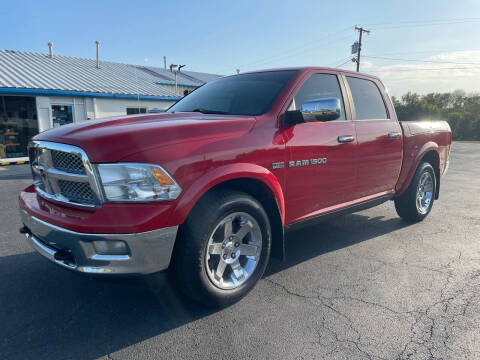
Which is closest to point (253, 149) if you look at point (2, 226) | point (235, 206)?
point (235, 206)

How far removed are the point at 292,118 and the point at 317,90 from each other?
78 cm

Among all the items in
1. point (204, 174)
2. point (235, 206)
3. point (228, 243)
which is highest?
point (204, 174)

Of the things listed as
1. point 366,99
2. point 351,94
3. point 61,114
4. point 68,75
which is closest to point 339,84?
point 351,94

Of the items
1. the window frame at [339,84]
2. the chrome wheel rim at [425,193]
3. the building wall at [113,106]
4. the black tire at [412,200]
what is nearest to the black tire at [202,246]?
the window frame at [339,84]

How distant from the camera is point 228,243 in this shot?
2.76m

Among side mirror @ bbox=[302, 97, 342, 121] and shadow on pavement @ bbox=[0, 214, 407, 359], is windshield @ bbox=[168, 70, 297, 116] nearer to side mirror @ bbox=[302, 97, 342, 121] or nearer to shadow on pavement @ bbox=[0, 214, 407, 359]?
side mirror @ bbox=[302, 97, 342, 121]

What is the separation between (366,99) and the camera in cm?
Result: 423

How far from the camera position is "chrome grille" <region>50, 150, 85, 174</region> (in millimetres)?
2311

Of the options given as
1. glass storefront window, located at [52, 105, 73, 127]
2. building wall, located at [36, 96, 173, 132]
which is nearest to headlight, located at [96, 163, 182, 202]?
building wall, located at [36, 96, 173, 132]

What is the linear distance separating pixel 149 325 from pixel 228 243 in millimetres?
813

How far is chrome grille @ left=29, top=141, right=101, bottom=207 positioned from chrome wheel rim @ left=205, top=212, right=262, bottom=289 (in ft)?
2.92

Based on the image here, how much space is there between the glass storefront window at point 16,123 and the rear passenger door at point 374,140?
14389 millimetres

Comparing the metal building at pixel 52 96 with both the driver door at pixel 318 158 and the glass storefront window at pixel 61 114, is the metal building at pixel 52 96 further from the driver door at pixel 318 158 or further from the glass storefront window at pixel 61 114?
the driver door at pixel 318 158

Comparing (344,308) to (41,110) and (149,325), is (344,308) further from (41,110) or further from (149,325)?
(41,110)
